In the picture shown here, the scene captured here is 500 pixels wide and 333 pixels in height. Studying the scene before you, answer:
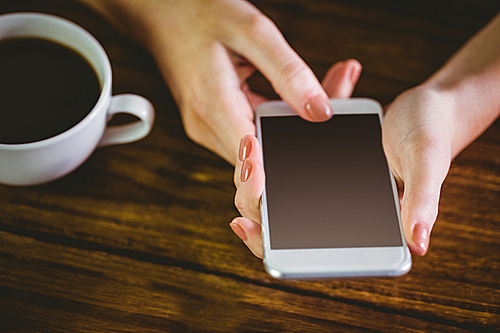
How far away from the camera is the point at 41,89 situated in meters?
0.53

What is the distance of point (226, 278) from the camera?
54 cm

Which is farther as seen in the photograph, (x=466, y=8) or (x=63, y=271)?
(x=466, y=8)

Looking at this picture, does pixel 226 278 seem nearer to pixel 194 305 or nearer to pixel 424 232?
pixel 194 305

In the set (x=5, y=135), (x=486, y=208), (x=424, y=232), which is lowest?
(x=486, y=208)

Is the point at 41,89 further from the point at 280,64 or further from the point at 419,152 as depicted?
the point at 419,152

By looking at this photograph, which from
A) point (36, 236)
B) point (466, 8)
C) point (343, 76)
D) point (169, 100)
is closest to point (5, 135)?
point (36, 236)

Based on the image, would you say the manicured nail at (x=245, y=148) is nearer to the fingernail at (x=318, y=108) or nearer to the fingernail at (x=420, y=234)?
the fingernail at (x=318, y=108)

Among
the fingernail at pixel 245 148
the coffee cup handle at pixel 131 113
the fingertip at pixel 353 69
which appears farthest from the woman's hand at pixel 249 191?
the fingertip at pixel 353 69

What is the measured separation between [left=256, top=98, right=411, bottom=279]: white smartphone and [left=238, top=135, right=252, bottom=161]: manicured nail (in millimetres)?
38

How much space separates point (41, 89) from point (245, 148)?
0.28 meters

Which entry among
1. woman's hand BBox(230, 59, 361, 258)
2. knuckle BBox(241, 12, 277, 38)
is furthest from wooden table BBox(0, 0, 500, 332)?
knuckle BBox(241, 12, 277, 38)

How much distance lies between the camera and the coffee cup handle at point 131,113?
520 mm

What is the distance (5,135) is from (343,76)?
495 millimetres

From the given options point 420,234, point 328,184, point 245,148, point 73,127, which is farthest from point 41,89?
point 420,234
